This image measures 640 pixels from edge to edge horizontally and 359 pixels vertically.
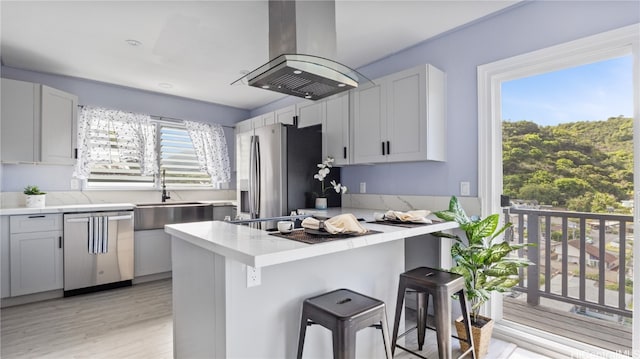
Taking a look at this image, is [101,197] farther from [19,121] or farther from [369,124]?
[369,124]

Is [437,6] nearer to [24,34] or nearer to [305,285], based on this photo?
[305,285]

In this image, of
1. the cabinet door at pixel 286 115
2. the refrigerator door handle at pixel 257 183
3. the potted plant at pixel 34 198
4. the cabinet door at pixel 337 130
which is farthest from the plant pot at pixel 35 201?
the cabinet door at pixel 337 130

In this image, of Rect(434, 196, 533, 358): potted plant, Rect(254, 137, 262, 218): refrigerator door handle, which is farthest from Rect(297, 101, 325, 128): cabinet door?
Rect(434, 196, 533, 358): potted plant

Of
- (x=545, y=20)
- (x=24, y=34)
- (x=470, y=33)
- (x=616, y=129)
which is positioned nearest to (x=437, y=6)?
(x=470, y=33)

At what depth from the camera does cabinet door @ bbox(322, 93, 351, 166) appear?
11.4 feet

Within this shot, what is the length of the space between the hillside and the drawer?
4.49 m

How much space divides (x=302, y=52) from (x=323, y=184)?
1974mm

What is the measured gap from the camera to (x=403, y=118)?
290 cm

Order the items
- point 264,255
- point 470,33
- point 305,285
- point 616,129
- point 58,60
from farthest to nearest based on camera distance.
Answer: point 58,60
point 470,33
point 616,129
point 305,285
point 264,255

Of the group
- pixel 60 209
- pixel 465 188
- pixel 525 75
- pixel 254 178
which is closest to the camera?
pixel 525 75

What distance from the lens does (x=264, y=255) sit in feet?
3.89

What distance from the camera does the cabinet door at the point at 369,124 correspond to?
3.10 meters

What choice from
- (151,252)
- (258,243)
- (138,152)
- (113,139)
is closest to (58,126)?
(113,139)

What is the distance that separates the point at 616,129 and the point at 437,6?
5.00 ft
